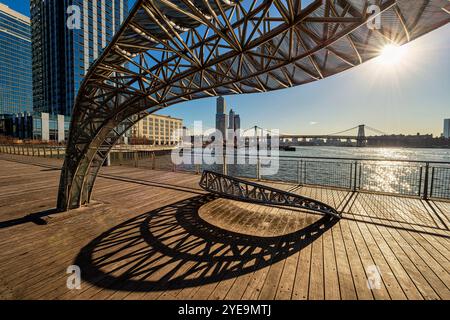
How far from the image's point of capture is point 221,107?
188875 millimetres

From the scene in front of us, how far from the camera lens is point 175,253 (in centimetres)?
347

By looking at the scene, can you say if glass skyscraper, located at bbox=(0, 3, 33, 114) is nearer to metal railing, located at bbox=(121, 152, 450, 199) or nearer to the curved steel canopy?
metal railing, located at bbox=(121, 152, 450, 199)

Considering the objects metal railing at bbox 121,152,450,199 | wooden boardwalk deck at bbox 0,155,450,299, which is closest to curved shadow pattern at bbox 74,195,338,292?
wooden boardwalk deck at bbox 0,155,450,299

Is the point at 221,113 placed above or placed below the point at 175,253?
above

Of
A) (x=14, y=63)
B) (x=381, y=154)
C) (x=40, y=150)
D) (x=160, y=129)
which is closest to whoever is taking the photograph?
(x=40, y=150)

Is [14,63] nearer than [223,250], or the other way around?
[223,250]

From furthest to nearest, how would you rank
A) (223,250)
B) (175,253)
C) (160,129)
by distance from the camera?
1. (160,129)
2. (223,250)
3. (175,253)

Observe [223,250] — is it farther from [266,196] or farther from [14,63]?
[14,63]

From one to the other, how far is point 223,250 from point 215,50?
5145mm

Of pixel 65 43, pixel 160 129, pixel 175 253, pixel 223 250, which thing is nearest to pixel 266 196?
pixel 223 250

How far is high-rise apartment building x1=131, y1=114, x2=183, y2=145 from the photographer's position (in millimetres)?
105125

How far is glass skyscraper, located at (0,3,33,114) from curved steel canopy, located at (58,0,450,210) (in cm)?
13268
